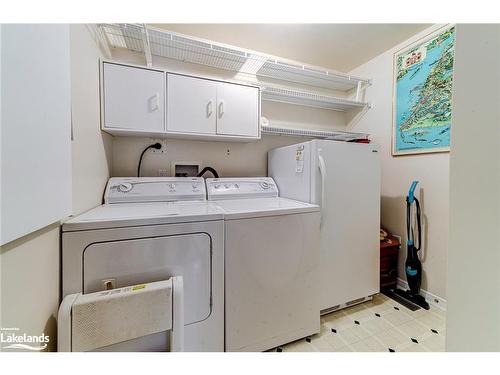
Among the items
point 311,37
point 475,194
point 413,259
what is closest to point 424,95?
point 311,37

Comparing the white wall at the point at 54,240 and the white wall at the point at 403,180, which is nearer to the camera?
the white wall at the point at 54,240

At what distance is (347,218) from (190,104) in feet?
5.62

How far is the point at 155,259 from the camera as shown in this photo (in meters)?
1.03

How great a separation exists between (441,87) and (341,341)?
7.60ft

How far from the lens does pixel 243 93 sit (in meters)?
1.88

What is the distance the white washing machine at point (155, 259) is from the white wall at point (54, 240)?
0.08 m

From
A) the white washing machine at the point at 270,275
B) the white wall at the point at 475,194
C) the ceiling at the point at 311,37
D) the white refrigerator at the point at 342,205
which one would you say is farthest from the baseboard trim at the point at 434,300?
the ceiling at the point at 311,37

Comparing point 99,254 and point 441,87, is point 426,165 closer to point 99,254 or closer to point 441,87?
point 441,87

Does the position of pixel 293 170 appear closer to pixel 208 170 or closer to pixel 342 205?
pixel 342 205

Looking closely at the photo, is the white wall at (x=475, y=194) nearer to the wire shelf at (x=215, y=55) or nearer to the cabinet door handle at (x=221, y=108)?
the cabinet door handle at (x=221, y=108)

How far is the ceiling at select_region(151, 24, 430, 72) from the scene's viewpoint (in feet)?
6.01

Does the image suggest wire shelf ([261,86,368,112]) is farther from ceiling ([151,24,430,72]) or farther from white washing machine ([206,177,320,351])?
white washing machine ([206,177,320,351])

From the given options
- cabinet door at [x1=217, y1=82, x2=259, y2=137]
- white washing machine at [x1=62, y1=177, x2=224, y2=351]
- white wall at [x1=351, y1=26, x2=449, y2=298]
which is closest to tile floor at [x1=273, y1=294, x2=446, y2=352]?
white wall at [x1=351, y1=26, x2=449, y2=298]

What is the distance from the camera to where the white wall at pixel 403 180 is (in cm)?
181
